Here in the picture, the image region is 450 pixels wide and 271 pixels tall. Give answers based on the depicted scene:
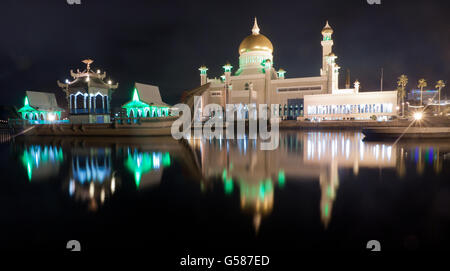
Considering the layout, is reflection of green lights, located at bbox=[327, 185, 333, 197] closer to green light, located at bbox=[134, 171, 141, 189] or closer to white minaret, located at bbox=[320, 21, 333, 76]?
green light, located at bbox=[134, 171, 141, 189]

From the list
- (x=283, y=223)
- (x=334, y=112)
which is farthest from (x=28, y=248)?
(x=334, y=112)

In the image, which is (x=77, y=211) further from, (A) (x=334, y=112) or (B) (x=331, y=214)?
(A) (x=334, y=112)

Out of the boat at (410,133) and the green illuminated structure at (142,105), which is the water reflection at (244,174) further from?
the green illuminated structure at (142,105)

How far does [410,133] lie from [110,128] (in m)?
31.2

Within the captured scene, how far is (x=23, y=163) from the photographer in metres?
12.3

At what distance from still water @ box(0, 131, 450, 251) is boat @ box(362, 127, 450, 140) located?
12688 millimetres

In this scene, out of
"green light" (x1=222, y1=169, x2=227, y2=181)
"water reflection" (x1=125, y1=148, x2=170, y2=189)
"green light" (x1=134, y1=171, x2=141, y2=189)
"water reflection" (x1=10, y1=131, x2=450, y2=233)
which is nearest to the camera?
"water reflection" (x1=10, y1=131, x2=450, y2=233)

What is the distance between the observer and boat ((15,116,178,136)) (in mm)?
27312

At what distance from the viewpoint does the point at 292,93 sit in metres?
50.7

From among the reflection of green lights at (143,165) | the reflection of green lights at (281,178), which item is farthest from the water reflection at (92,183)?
the reflection of green lights at (281,178)

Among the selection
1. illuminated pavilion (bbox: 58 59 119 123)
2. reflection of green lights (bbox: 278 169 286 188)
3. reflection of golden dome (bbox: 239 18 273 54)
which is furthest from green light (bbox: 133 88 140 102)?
reflection of golden dome (bbox: 239 18 273 54)

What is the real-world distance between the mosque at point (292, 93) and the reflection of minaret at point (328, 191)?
32741 mm

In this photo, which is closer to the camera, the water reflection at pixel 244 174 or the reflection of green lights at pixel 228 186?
the water reflection at pixel 244 174

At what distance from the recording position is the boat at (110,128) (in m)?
27.3
